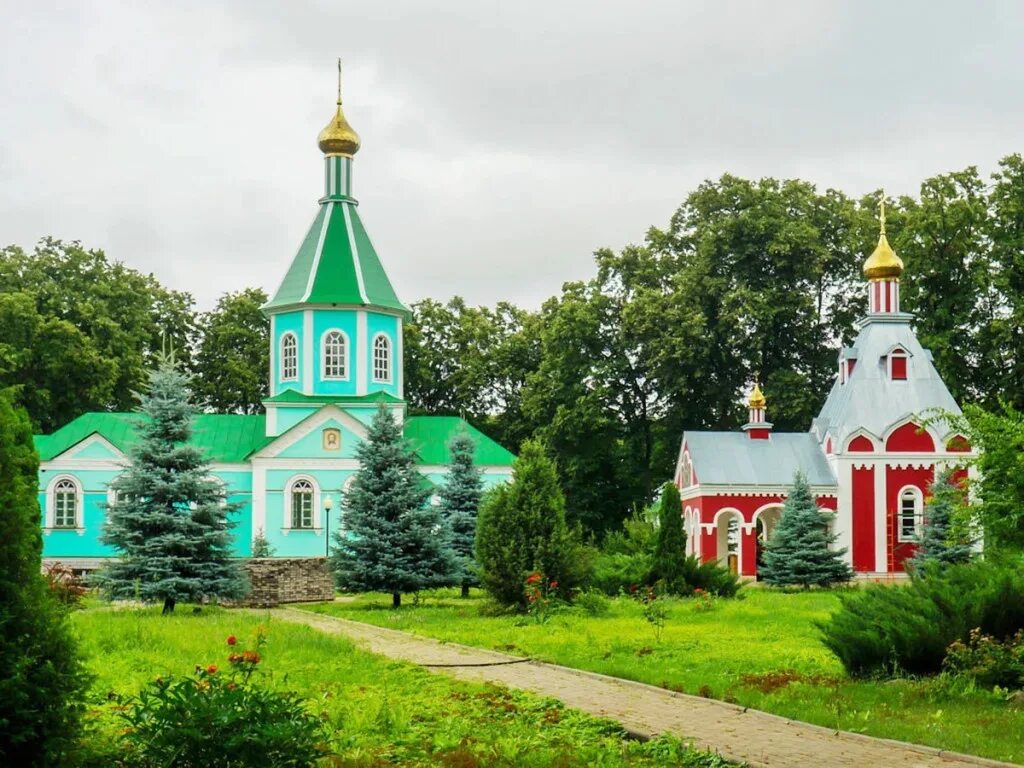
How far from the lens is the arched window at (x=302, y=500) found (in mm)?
37688

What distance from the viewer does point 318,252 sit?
129 ft

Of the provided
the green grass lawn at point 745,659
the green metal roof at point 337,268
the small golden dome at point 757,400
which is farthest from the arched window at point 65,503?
the small golden dome at point 757,400

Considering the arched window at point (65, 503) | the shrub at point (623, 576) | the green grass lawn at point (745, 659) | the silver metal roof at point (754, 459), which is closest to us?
the green grass lawn at point (745, 659)

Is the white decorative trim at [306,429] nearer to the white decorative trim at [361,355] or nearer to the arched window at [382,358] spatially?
the white decorative trim at [361,355]

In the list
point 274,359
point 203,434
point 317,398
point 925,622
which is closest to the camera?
point 925,622

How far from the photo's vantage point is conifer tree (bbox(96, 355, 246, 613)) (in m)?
20.2

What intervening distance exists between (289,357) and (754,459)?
570 inches

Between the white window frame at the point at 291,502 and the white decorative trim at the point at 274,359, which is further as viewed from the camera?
the white decorative trim at the point at 274,359

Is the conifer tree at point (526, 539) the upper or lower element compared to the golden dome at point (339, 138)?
lower

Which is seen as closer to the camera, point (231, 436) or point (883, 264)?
point (883, 264)

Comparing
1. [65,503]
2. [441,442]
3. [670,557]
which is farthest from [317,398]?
[670,557]

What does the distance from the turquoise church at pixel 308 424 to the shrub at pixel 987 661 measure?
26028mm

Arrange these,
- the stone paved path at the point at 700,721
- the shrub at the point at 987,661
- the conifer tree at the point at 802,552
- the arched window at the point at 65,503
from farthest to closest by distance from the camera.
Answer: the arched window at the point at 65,503 < the conifer tree at the point at 802,552 < the shrub at the point at 987,661 < the stone paved path at the point at 700,721

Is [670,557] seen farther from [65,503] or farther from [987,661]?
[65,503]
